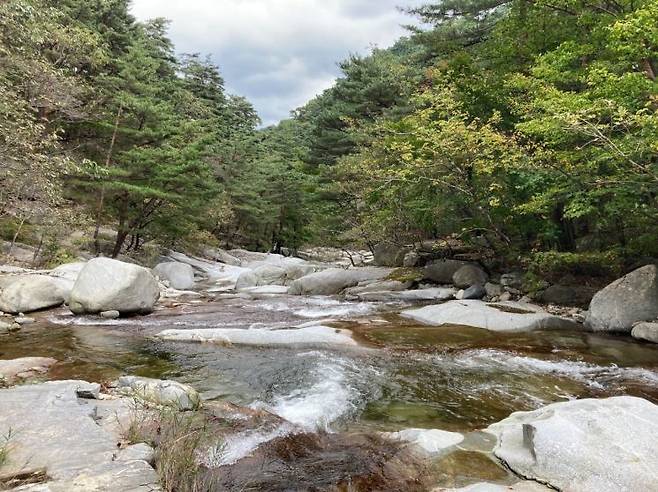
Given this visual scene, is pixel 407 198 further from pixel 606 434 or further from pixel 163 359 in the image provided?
pixel 606 434

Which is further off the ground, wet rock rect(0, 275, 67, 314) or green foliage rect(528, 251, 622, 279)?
green foliage rect(528, 251, 622, 279)

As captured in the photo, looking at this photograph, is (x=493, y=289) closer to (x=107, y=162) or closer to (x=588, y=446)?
(x=588, y=446)

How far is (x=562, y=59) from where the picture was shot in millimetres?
10938

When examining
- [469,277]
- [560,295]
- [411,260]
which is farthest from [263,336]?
[411,260]

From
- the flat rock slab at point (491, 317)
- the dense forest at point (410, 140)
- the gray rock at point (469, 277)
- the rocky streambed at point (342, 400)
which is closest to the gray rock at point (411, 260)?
the dense forest at point (410, 140)

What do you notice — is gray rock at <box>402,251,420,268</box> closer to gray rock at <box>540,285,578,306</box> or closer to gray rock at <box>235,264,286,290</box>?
gray rock at <box>235,264,286,290</box>

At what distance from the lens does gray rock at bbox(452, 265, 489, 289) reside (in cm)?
1529

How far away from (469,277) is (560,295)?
3247 mm

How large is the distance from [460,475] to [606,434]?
4.24 feet

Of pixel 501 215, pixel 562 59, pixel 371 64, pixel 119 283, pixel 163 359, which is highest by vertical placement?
pixel 371 64

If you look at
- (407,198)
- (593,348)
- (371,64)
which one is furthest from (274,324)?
(371,64)

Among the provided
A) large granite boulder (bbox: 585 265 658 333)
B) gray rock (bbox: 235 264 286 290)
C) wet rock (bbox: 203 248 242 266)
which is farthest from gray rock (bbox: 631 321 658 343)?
wet rock (bbox: 203 248 242 266)

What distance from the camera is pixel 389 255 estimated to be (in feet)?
70.9

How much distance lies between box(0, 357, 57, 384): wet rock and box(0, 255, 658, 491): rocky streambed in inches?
1.3
